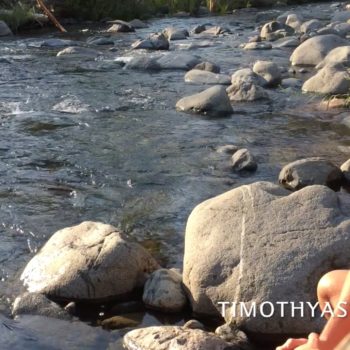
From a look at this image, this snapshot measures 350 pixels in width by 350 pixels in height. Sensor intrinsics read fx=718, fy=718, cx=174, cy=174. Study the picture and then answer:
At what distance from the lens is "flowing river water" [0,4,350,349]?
5.56 m

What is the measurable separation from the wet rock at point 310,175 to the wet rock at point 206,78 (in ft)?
16.2

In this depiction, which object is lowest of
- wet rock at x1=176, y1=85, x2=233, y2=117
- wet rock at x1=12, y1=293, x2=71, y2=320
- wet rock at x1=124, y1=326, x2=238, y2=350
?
wet rock at x1=176, y1=85, x2=233, y2=117

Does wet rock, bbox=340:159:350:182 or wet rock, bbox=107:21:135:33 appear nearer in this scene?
wet rock, bbox=340:159:350:182

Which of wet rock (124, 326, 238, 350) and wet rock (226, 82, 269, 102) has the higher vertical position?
wet rock (124, 326, 238, 350)

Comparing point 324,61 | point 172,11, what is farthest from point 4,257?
point 172,11

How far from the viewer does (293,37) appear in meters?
16.6

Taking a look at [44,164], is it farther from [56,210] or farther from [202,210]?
[202,210]

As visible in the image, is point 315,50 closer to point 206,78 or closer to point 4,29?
point 206,78

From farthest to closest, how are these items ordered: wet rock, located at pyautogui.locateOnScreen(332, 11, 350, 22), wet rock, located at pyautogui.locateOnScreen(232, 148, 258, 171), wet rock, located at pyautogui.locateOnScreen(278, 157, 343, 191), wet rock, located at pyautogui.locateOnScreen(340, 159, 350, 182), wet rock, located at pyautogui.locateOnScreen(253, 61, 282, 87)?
wet rock, located at pyautogui.locateOnScreen(332, 11, 350, 22) → wet rock, located at pyautogui.locateOnScreen(253, 61, 282, 87) → wet rock, located at pyautogui.locateOnScreen(232, 148, 258, 171) → wet rock, located at pyautogui.locateOnScreen(340, 159, 350, 182) → wet rock, located at pyautogui.locateOnScreen(278, 157, 343, 191)

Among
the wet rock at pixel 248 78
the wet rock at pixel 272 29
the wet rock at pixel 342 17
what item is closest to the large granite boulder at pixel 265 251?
the wet rock at pixel 248 78

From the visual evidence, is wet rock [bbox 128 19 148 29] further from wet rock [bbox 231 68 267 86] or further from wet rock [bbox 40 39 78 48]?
wet rock [bbox 231 68 267 86]

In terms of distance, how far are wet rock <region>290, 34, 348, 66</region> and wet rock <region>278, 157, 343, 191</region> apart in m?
6.76

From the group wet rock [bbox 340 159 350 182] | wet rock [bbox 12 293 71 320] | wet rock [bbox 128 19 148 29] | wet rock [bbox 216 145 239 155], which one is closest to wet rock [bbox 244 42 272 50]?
wet rock [bbox 128 19 148 29]

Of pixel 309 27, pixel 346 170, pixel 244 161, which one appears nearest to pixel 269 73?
pixel 244 161
